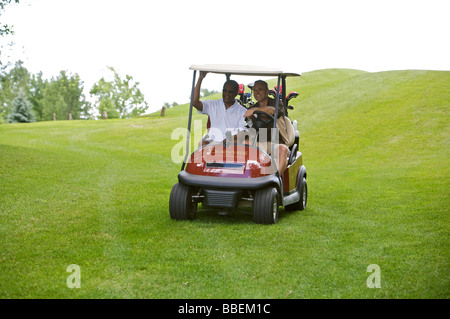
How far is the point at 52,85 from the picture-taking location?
81375mm

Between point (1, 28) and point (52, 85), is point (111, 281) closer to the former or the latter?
point (1, 28)

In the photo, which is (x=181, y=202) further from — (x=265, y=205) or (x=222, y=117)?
(x=222, y=117)

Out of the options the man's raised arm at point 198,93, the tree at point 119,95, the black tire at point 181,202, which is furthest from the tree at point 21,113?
the black tire at point 181,202

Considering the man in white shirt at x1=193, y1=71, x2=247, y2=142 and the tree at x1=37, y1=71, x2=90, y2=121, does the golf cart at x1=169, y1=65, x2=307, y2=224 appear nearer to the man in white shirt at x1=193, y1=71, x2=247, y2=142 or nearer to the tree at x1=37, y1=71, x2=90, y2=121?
the man in white shirt at x1=193, y1=71, x2=247, y2=142

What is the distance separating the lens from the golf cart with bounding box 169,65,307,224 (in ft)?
22.0

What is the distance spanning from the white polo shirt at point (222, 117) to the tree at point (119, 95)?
203 ft

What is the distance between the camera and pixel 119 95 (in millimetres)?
69312

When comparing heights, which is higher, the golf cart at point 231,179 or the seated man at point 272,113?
the seated man at point 272,113

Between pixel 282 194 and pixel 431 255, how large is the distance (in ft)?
7.57

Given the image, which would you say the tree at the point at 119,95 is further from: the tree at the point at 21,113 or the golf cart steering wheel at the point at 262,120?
the golf cart steering wheel at the point at 262,120

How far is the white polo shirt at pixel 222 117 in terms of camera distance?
764 centimetres

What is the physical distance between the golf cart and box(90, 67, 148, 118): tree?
205 feet

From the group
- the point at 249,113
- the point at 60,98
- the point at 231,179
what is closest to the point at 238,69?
the point at 249,113

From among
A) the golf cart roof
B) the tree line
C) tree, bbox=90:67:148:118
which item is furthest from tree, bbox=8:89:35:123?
the golf cart roof
